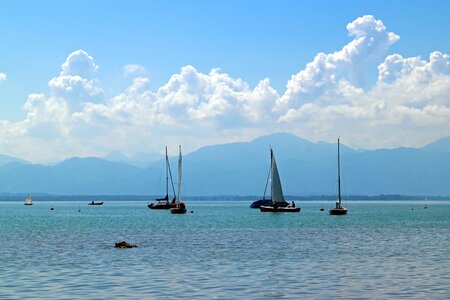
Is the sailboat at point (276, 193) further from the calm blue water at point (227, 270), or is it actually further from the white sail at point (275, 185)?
the calm blue water at point (227, 270)

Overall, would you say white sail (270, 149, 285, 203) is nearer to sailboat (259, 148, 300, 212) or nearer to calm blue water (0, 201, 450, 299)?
sailboat (259, 148, 300, 212)

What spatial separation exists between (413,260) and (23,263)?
31438 millimetres

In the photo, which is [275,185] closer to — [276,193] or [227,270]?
[276,193]

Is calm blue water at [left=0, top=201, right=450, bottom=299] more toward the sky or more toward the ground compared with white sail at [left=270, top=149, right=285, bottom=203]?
more toward the ground

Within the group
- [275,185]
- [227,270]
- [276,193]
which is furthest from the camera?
[276,193]

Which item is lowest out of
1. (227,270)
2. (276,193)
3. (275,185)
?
(227,270)

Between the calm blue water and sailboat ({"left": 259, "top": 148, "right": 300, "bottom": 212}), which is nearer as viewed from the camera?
the calm blue water

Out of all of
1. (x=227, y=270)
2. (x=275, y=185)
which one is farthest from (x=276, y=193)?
(x=227, y=270)

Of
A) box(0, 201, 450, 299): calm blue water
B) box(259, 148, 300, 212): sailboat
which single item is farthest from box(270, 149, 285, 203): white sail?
box(0, 201, 450, 299): calm blue water

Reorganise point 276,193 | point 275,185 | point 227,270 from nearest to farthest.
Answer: point 227,270 → point 275,185 → point 276,193

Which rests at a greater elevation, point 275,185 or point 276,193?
point 275,185

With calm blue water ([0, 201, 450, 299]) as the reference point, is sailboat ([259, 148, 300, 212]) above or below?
above

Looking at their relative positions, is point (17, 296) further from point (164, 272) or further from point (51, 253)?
point (51, 253)

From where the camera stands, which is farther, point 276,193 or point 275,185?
point 276,193
